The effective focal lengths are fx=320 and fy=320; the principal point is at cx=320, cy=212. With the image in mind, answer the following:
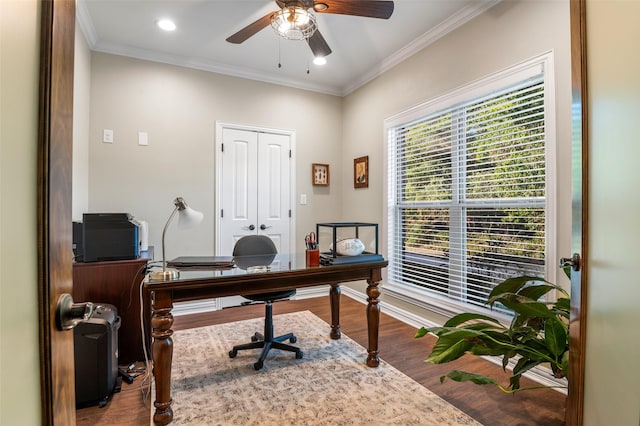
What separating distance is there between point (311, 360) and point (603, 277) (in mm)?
1865

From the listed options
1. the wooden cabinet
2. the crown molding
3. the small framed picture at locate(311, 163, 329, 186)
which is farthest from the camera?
the small framed picture at locate(311, 163, 329, 186)

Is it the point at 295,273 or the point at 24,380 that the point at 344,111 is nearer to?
the point at 295,273

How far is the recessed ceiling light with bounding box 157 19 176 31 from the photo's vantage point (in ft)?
9.18

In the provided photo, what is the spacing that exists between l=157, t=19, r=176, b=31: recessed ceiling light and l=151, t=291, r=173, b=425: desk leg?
243cm

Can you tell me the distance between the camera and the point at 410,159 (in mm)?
3311

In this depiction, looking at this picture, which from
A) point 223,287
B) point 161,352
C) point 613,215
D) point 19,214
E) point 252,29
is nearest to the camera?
point 19,214

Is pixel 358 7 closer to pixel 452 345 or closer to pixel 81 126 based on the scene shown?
pixel 452 345

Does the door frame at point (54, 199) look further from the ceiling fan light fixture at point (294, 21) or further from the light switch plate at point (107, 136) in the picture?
the light switch plate at point (107, 136)

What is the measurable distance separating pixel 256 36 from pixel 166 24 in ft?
2.58

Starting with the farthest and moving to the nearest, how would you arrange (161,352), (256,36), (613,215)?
(256,36) < (161,352) < (613,215)

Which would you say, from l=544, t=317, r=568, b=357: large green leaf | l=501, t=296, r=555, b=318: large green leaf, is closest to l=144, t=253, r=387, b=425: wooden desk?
l=501, t=296, r=555, b=318: large green leaf

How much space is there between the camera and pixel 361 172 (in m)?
4.00

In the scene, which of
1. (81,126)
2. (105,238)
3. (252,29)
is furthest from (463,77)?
(81,126)

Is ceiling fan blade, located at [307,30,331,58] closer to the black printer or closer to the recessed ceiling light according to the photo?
the recessed ceiling light
